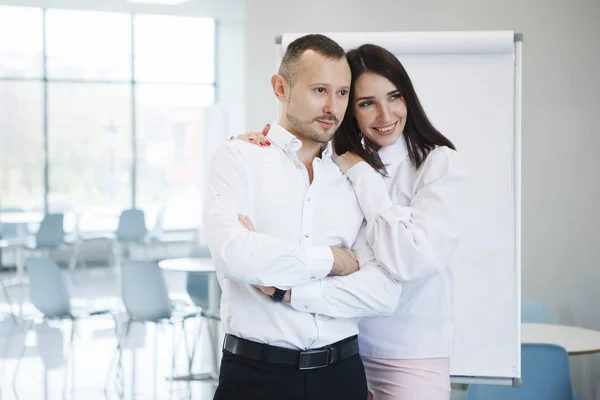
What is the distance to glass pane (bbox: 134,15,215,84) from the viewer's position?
13.0 m

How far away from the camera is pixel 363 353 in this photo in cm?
255

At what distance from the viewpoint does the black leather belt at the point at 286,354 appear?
7.16ft

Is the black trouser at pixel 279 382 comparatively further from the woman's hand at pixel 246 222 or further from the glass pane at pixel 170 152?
the glass pane at pixel 170 152

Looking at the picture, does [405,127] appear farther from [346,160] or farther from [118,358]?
[118,358]

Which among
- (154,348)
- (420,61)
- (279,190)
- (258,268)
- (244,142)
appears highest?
(420,61)

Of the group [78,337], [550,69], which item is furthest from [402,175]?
[78,337]

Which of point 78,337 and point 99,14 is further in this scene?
point 99,14

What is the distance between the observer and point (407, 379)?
248 centimetres

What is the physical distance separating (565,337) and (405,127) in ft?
7.93

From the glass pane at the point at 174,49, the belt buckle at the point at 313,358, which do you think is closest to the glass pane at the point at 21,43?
the glass pane at the point at 174,49

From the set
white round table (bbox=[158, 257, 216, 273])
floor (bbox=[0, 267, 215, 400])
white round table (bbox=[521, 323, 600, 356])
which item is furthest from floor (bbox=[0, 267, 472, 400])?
white round table (bbox=[521, 323, 600, 356])

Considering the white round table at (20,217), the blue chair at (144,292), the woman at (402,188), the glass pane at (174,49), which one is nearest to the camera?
the woman at (402,188)

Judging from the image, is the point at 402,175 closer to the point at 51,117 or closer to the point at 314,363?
the point at 314,363

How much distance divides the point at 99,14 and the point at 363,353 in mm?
11157
